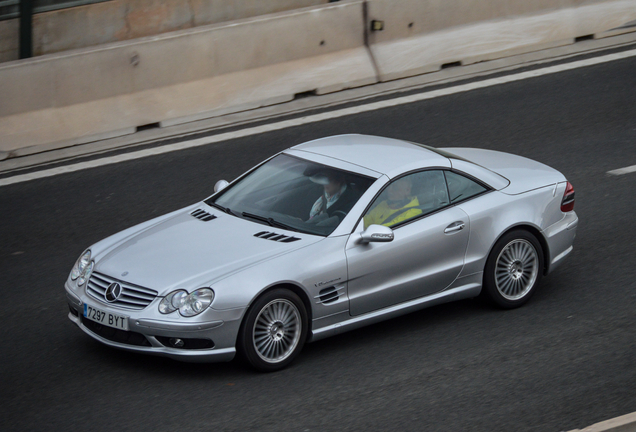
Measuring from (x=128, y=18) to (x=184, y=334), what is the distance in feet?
27.2

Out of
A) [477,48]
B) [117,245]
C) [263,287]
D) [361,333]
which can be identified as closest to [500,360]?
[361,333]

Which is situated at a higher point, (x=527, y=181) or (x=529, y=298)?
(x=527, y=181)

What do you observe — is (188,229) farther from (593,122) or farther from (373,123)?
(593,122)

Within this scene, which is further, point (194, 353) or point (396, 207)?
point (396, 207)

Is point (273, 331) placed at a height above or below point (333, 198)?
below

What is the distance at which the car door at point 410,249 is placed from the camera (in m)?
6.86

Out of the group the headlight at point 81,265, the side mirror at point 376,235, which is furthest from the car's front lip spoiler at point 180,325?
the side mirror at point 376,235

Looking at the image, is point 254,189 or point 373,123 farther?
point 373,123

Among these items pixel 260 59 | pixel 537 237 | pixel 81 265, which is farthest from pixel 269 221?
pixel 260 59

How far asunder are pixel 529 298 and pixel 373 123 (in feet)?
16.1

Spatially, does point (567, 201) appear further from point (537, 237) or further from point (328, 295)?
point (328, 295)

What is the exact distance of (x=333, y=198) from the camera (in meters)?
7.18

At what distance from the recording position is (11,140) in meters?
11.4

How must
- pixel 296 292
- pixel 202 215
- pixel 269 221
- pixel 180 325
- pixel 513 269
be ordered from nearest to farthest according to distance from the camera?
pixel 180 325 → pixel 296 292 → pixel 269 221 → pixel 202 215 → pixel 513 269
